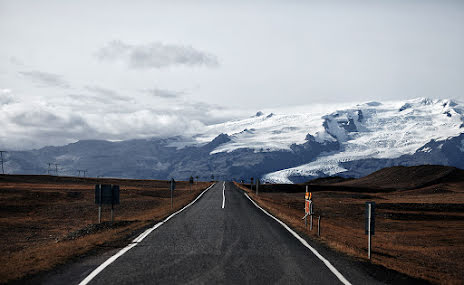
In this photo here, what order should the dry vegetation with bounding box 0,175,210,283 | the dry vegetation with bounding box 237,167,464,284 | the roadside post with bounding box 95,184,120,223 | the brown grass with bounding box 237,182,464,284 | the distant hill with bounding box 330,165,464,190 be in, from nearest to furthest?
the dry vegetation with bounding box 0,175,210,283
the dry vegetation with bounding box 237,167,464,284
the brown grass with bounding box 237,182,464,284
the roadside post with bounding box 95,184,120,223
the distant hill with bounding box 330,165,464,190

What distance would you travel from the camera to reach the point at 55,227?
3073 centimetres

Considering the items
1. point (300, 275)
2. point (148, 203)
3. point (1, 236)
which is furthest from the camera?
point (148, 203)

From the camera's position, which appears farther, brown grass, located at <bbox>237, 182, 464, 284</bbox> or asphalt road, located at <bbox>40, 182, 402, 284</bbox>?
brown grass, located at <bbox>237, 182, 464, 284</bbox>

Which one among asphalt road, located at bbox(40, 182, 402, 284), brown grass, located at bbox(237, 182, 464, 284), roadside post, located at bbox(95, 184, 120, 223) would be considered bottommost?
brown grass, located at bbox(237, 182, 464, 284)

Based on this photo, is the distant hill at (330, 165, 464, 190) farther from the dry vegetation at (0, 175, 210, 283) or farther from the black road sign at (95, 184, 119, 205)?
the black road sign at (95, 184, 119, 205)

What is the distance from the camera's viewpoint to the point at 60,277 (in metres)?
9.65

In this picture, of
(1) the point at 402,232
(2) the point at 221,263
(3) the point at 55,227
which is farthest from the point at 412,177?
(2) the point at 221,263

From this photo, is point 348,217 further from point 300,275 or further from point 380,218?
point 300,275

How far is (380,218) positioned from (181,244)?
3492 cm

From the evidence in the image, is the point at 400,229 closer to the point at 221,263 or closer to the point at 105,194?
the point at 105,194

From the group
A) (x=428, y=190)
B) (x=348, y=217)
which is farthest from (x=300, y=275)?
(x=428, y=190)

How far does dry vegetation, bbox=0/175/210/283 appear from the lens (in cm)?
1189

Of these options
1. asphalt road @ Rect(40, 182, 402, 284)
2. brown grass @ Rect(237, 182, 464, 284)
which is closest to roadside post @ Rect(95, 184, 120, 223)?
asphalt road @ Rect(40, 182, 402, 284)

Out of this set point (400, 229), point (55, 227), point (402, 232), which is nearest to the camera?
A: point (55, 227)
